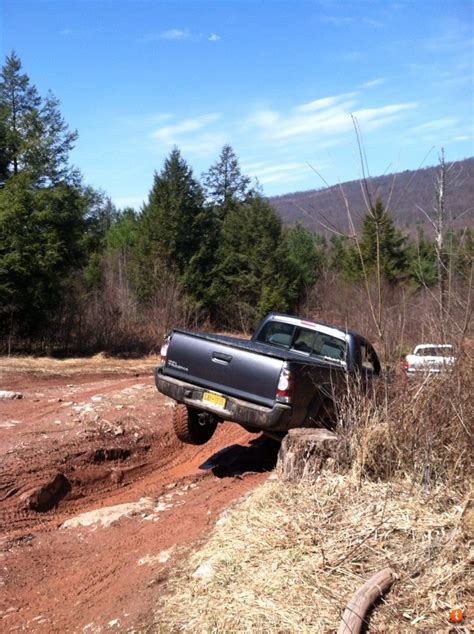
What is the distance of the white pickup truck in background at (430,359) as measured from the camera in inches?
214

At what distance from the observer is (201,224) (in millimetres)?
38625

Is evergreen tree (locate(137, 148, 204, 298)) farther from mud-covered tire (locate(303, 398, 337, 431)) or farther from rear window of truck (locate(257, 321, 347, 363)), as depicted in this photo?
mud-covered tire (locate(303, 398, 337, 431))

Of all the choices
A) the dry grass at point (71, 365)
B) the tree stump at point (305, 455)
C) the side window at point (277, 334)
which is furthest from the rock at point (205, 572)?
the dry grass at point (71, 365)

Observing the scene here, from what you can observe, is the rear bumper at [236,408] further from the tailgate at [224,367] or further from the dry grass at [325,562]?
the dry grass at [325,562]

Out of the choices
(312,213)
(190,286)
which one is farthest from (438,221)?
(190,286)

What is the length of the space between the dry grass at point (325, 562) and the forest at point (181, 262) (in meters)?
1.52

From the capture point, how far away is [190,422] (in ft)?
25.2

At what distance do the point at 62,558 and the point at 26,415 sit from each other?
4027 millimetres

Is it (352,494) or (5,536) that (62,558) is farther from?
(352,494)

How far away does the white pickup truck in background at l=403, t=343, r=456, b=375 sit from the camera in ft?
17.8

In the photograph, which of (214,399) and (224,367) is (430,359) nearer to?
(224,367)

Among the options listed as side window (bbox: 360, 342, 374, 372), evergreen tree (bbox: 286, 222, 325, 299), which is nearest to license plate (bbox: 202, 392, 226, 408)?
side window (bbox: 360, 342, 374, 372)

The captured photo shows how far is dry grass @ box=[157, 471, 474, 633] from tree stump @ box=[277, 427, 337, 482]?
27 cm

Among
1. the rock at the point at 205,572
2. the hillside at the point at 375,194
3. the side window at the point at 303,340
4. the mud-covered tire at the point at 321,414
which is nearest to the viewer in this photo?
the rock at the point at 205,572
